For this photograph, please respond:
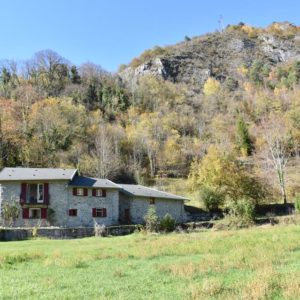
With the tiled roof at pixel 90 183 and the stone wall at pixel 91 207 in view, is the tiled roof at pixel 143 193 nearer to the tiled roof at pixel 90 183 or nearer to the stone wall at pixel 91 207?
the stone wall at pixel 91 207

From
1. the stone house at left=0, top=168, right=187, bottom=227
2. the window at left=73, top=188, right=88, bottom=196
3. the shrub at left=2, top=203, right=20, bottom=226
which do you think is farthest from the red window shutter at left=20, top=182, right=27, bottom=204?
the window at left=73, top=188, right=88, bottom=196

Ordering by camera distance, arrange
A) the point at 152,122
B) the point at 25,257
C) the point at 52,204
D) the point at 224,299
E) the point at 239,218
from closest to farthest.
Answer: the point at 224,299
the point at 25,257
the point at 239,218
the point at 52,204
the point at 152,122

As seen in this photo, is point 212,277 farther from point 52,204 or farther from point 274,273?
point 52,204

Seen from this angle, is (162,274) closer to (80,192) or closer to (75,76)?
(80,192)

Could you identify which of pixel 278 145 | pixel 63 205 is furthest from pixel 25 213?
pixel 278 145

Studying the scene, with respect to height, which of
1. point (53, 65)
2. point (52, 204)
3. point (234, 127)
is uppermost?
point (53, 65)

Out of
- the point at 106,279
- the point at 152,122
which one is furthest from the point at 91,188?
the point at 152,122

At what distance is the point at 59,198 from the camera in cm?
3725

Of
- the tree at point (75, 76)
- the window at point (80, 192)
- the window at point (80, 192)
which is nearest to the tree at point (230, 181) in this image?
the window at point (80, 192)

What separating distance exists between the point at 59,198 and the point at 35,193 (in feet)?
7.75

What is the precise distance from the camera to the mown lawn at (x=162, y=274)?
9484 mm

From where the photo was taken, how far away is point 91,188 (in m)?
38.5

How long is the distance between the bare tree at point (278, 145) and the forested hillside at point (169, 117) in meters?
0.29

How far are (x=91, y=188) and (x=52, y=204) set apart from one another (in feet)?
13.3
